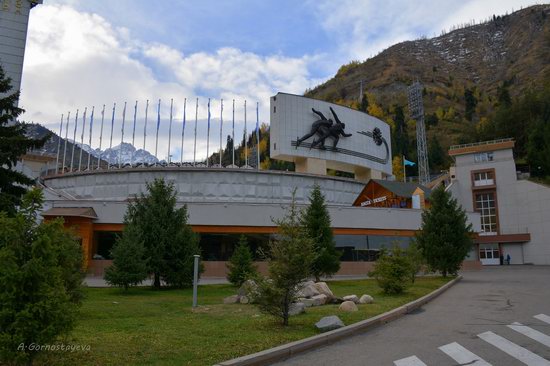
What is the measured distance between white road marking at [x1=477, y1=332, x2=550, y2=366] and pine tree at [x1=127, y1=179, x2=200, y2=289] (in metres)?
16.1

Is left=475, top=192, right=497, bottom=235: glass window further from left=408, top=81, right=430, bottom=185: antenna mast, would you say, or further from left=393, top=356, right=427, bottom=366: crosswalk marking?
left=393, top=356, right=427, bottom=366: crosswalk marking

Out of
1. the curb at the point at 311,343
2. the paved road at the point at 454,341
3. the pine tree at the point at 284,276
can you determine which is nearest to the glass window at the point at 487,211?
the paved road at the point at 454,341

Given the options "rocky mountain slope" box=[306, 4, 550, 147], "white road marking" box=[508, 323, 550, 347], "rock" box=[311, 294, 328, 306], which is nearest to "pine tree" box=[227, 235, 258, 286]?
"rock" box=[311, 294, 328, 306]

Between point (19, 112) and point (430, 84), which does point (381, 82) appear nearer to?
point (430, 84)

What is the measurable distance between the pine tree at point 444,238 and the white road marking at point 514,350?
59.8 ft

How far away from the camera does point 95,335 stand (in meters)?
9.78

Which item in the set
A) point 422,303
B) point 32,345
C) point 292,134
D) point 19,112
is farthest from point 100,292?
point 292,134

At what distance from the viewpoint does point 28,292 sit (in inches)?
258

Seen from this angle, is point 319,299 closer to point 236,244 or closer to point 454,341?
point 454,341

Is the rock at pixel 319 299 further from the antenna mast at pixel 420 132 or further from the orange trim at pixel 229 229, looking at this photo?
the antenna mast at pixel 420 132

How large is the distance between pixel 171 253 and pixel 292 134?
2833cm

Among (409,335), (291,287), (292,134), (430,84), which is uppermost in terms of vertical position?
(430,84)

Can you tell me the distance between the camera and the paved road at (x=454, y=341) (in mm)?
8134

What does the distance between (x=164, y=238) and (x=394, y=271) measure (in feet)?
37.9
